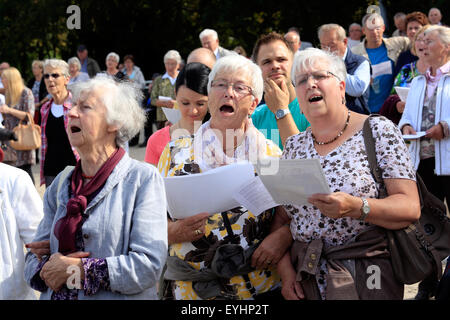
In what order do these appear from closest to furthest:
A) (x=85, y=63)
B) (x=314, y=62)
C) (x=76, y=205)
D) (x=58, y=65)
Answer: (x=76, y=205), (x=314, y=62), (x=58, y=65), (x=85, y=63)

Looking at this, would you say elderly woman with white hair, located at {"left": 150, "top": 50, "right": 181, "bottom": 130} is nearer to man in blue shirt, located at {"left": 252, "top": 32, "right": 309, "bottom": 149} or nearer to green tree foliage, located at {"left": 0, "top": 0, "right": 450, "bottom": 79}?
green tree foliage, located at {"left": 0, "top": 0, "right": 450, "bottom": 79}

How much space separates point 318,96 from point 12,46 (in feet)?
65.2

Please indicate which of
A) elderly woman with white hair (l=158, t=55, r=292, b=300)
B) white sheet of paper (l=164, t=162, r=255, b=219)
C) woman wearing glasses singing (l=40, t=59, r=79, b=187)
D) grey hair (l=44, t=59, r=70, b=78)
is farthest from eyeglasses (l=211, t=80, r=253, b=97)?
grey hair (l=44, t=59, r=70, b=78)

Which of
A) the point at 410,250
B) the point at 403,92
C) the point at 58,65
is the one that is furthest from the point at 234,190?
the point at 58,65

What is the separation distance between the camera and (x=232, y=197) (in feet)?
9.70

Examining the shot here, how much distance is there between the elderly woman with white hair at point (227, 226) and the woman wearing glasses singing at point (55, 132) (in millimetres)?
3592

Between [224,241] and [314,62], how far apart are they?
3.08 feet

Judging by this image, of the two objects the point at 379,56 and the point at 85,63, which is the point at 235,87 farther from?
the point at 85,63

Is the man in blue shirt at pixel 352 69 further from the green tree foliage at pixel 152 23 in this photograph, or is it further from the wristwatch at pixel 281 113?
the green tree foliage at pixel 152 23

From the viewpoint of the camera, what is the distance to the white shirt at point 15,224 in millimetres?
3057

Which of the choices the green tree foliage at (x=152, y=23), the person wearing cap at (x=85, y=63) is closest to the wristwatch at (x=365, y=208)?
the green tree foliage at (x=152, y=23)

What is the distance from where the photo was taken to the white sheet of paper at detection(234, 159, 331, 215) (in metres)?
2.57

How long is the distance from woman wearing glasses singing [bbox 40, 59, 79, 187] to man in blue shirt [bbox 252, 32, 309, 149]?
2.93 meters

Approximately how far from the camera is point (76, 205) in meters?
2.59
